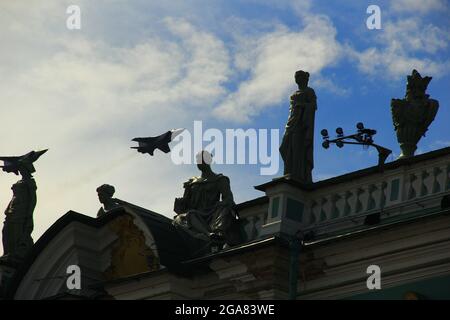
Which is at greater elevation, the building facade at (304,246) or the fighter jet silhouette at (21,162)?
the fighter jet silhouette at (21,162)

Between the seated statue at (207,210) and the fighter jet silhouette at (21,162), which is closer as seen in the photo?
the seated statue at (207,210)

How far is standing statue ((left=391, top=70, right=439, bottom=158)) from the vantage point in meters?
24.0

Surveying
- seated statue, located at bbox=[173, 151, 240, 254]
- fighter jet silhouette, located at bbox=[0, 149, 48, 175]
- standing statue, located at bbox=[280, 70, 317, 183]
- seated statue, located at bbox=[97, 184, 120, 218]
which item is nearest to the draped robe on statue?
standing statue, located at bbox=[280, 70, 317, 183]

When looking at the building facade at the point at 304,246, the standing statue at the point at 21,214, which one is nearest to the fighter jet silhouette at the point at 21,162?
the standing statue at the point at 21,214

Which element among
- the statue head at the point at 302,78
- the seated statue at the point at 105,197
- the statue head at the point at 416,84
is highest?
the statue head at the point at 302,78

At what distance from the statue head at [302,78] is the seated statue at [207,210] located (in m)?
2.28

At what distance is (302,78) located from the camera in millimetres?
25781

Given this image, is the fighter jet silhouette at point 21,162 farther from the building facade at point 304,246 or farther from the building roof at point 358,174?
the building roof at point 358,174

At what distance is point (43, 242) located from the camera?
27.8 m

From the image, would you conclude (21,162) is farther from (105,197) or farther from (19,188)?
(105,197)

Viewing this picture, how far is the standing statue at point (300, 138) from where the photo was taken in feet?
82.1

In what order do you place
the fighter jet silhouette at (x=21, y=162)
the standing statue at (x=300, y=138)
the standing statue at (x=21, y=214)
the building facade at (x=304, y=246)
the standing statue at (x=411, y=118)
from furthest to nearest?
the fighter jet silhouette at (x=21, y=162)
the standing statue at (x=21, y=214)
the standing statue at (x=300, y=138)
the standing statue at (x=411, y=118)
the building facade at (x=304, y=246)

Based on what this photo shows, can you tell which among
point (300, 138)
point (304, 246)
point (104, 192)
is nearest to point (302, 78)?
point (300, 138)
